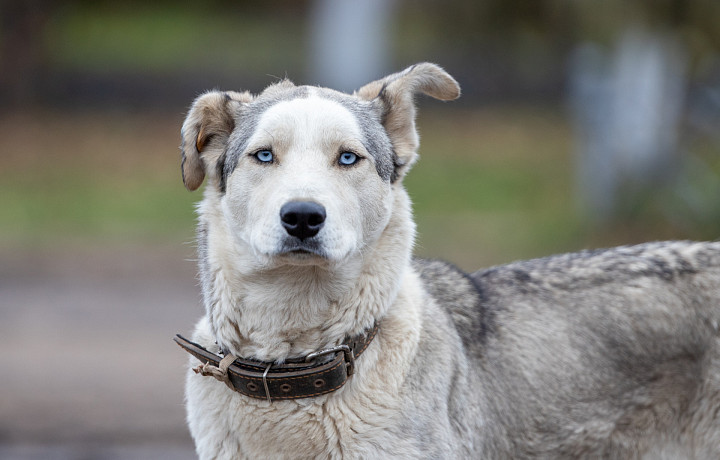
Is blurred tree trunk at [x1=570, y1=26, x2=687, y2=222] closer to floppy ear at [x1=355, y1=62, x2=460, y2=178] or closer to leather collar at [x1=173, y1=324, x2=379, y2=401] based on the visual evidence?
floppy ear at [x1=355, y1=62, x2=460, y2=178]

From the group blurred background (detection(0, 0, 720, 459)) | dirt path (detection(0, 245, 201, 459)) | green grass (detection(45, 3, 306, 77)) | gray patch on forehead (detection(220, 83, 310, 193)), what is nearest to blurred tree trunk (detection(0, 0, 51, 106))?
blurred background (detection(0, 0, 720, 459))

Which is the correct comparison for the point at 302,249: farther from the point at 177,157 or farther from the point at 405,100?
the point at 177,157

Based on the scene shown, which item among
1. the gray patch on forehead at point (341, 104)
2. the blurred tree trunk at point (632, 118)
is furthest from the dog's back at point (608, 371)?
the blurred tree trunk at point (632, 118)

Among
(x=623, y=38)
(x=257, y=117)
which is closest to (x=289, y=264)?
(x=257, y=117)

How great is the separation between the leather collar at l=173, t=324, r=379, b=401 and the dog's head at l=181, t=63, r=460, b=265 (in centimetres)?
43

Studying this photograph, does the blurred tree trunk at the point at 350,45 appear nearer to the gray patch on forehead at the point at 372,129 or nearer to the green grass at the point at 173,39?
the green grass at the point at 173,39

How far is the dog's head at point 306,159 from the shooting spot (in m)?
3.85

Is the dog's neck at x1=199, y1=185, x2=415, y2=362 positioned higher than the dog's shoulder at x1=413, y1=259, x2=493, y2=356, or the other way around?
the dog's neck at x1=199, y1=185, x2=415, y2=362

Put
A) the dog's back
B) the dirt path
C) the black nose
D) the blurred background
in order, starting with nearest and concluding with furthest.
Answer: the black nose, the dog's back, the dirt path, the blurred background

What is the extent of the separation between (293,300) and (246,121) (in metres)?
0.83

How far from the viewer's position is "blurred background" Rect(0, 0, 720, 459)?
29.9ft

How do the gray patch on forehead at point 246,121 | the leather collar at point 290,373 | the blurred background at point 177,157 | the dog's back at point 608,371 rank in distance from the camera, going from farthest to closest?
the blurred background at point 177,157
the dog's back at point 608,371
the gray patch on forehead at point 246,121
the leather collar at point 290,373

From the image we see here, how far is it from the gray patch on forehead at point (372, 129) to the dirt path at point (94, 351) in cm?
335

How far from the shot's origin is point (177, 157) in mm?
20922
